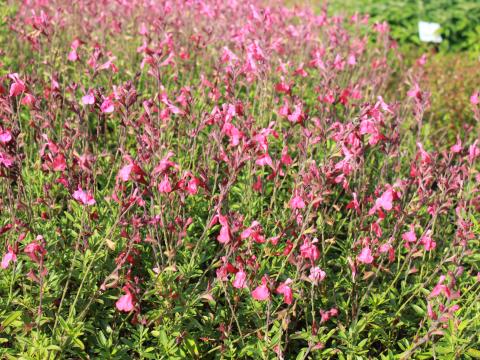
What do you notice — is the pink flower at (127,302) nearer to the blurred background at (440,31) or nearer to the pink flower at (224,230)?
the pink flower at (224,230)

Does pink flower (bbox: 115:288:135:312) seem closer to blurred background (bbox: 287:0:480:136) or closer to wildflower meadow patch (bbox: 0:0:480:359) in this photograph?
wildflower meadow patch (bbox: 0:0:480:359)

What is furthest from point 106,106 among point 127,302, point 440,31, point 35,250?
point 440,31

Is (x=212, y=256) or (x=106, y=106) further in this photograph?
(x=212, y=256)

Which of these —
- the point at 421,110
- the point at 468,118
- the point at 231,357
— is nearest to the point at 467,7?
the point at 468,118

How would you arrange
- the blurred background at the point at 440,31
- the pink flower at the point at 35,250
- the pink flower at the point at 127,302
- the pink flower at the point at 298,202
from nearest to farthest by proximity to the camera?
the pink flower at the point at 35,250 → the pink flower at the point at 127,302 → the pink flower at the point at 298,202 → the blurred background at the point at 440,31

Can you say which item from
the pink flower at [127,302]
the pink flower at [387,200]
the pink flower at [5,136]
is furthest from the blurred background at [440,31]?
the pink flower at [5,136]

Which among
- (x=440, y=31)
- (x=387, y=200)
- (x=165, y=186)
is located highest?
(x=165, y=186)

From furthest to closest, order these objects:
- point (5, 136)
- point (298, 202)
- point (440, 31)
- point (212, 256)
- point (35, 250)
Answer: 1. point (440, 31)
2. point (212, 256)
3. point (298, 202)
4. point (5, 136)
5. point (35, 250)

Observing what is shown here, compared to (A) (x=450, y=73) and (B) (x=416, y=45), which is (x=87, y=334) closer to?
(A) (x=450, y=73)

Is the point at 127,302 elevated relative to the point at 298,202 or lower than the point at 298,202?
lower

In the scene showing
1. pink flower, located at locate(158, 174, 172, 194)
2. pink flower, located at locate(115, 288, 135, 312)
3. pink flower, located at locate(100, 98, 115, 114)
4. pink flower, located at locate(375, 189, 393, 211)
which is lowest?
pink flower, located at locate(115, 288, 135, 312)

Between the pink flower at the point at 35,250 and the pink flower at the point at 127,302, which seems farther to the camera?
the pink flower at the point at 127,302

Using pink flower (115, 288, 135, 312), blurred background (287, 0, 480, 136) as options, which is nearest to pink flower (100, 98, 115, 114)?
pink flower (115, 288, 135, 312)

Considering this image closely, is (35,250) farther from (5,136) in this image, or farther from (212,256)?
(212,256)
